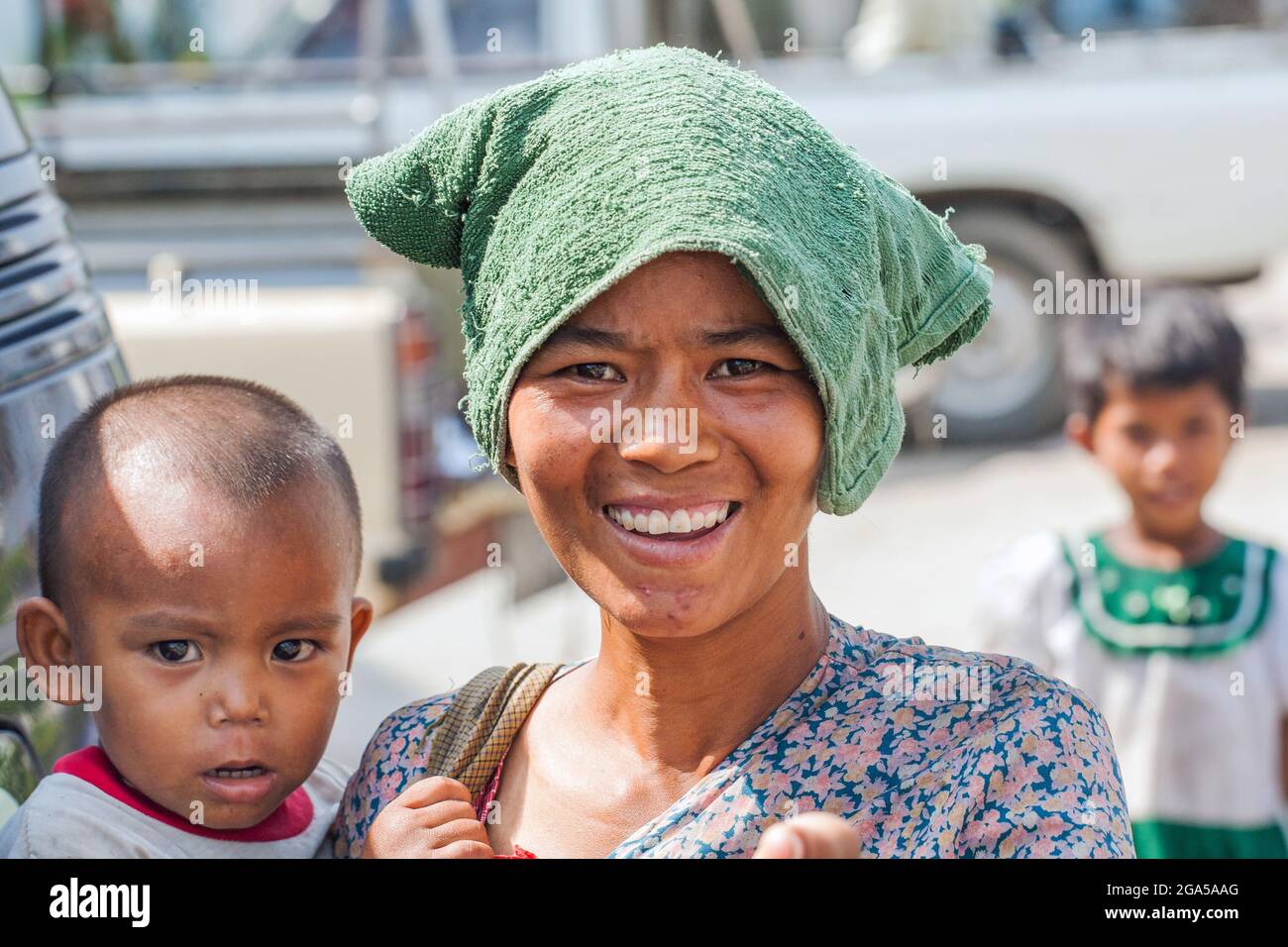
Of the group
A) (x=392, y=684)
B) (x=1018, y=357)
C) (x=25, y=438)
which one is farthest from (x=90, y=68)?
(x=25, y=438)

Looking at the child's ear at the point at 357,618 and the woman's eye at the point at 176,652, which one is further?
the child's ear at the point at 357,618

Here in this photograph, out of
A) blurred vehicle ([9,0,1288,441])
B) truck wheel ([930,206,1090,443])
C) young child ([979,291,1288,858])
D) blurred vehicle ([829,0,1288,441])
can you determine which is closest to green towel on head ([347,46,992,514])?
young child ([979,291,1288,858])

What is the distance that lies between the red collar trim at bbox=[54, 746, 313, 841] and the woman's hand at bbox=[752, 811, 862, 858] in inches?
27.3

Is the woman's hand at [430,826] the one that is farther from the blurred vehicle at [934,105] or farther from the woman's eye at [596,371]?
the blurred vehicle at [934,105]

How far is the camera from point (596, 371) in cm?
153

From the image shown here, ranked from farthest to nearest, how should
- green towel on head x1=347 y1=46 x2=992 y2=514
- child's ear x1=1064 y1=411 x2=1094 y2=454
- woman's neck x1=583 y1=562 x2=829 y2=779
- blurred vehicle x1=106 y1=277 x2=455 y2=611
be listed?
blurred vehicle x1=106 y1=277 x2=455 y2=611
child's ear x1=1064 y1=411 x2=1094 y2=454
woman's neck x1=583 y1=562 x2=829 y2=779
green towel on head x1=347 y1=46 x2=992 y2=514

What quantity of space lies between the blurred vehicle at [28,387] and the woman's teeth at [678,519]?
35.7 inches

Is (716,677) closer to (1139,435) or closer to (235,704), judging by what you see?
(235,704)

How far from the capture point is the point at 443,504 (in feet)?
16.5

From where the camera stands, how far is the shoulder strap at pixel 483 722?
Answer: 1.73 metres

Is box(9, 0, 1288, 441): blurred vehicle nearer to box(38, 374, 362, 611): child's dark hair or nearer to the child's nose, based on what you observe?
box(38, 374, 362, 611): child's dark hair

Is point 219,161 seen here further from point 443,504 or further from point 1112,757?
point 1112,757

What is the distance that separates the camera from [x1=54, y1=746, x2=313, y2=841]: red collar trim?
171 cm

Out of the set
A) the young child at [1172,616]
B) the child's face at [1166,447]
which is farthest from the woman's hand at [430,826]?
the child's face at [1166,447]
